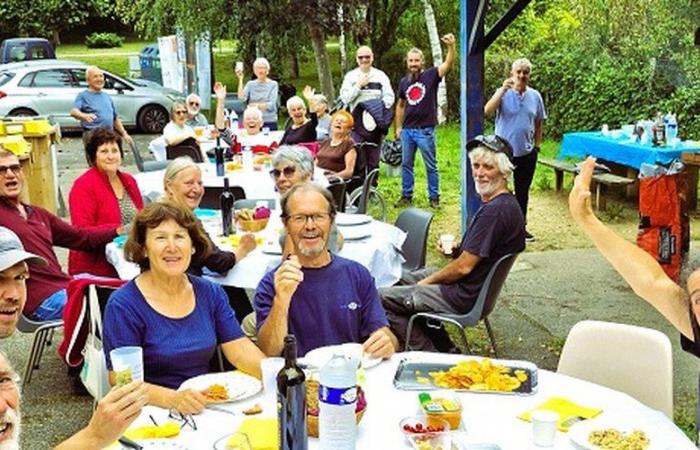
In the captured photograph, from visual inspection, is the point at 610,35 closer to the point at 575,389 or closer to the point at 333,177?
the point at 333,177

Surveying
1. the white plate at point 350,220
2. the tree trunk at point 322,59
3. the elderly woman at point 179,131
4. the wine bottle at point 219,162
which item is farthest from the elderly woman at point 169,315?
the tree trunk at point 322,59

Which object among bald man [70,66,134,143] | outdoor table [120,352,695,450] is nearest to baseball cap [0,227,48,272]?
outdoor table [120,352,695,450]

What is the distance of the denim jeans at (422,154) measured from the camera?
9466 mm

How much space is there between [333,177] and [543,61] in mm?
9450

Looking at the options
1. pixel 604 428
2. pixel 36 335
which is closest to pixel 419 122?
pixel 36 335

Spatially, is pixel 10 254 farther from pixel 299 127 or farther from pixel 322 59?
pixel 322 59

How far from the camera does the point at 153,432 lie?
2.48 metres

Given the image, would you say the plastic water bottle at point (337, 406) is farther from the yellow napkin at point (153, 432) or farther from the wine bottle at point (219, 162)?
the wine bottle at point (219, 162)

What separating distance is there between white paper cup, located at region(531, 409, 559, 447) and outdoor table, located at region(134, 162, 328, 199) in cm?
431

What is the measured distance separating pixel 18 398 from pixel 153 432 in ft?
1.79

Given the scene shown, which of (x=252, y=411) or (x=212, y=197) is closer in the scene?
(x=252, y=411)

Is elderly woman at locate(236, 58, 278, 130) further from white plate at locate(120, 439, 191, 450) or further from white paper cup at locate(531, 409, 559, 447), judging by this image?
white paper cup at locate(531, 409, 559, 447)

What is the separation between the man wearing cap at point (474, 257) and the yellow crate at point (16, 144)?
4854 mm

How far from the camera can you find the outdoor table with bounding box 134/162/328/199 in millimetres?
6758
